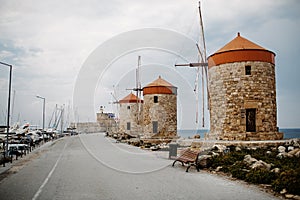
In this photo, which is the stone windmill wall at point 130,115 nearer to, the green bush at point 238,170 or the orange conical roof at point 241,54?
the orange conical roof at point 241,54

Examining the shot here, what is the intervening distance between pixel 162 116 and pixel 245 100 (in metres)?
16.7

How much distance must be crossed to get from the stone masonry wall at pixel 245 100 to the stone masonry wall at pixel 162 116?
49.7 feet

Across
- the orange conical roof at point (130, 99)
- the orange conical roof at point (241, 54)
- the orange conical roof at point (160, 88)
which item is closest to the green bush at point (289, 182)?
the orange conical roof at point (241, 54)

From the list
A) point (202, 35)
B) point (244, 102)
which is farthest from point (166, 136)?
point (244, 102)

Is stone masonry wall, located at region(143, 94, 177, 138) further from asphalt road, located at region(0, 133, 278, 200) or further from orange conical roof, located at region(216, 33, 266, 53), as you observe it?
asphalt road, located at region(0, 133, 278, 200)

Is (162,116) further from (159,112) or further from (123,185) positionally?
(123,185)

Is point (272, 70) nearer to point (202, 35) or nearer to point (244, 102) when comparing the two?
point (244, 102)

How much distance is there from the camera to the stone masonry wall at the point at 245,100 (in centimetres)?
2041

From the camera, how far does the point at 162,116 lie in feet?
119

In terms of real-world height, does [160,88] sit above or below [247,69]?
above

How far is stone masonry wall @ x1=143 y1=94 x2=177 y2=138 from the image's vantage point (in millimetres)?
36156

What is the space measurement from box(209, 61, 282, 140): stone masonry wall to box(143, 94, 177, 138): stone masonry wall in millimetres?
15162

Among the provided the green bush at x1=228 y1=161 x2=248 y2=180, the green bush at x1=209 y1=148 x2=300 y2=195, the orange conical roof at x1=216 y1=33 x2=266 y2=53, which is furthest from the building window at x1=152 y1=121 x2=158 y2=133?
the green bush at x1=228 y1=161 x2=248 y2=180

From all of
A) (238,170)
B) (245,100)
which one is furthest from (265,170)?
(245,100)
